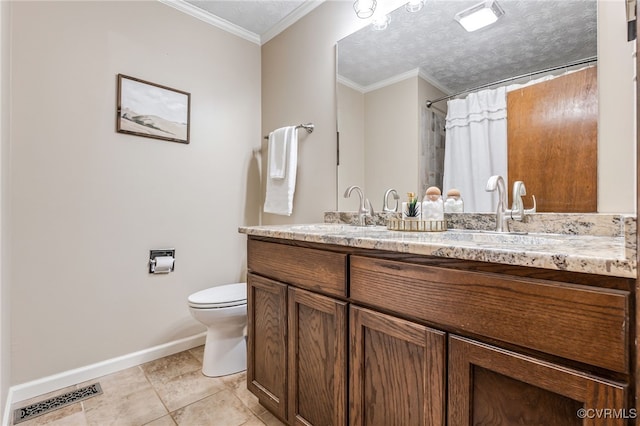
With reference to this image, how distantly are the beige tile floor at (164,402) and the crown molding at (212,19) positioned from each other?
2.40m

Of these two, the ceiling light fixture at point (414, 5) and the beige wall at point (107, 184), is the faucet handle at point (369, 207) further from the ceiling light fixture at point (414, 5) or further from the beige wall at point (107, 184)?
the beige wall at point (107, 184)

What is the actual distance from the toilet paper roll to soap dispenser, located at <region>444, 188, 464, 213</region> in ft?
5.70

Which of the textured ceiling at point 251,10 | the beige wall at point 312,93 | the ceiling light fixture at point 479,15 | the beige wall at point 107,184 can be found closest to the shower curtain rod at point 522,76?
the ceiling light fixture at point 479,15

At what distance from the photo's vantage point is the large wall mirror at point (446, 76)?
97 centimetres

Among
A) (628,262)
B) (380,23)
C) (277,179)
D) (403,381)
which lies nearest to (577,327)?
(628,262)

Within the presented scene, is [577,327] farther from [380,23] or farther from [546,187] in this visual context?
[380,23]

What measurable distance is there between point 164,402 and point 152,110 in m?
1.72

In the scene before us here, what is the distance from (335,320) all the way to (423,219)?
58 cm

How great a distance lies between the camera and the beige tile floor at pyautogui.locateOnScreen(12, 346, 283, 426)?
135cm

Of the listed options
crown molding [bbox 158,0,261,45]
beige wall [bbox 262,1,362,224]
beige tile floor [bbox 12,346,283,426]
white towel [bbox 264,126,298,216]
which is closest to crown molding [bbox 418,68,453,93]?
beige wall [bbox 262,1,362,224]

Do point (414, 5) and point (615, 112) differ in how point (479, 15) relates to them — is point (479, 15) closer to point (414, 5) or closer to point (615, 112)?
point (414, 5)

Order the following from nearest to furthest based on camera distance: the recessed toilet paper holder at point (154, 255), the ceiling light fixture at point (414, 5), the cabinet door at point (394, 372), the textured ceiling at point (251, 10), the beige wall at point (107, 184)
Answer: the cabinet door at point (394, 372) < the ceiling light fixture at point (414, 5) < the beige wall at point (107, 184) < the recessed toilet paper holder at point (154, 255) < the textured ceiling at point (251, 10)

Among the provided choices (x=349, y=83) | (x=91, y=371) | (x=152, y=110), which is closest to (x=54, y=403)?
(x=91, y=371)

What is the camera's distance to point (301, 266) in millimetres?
1130
